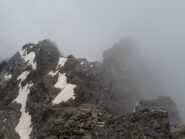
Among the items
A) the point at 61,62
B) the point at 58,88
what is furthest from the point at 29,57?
the point at 58,88

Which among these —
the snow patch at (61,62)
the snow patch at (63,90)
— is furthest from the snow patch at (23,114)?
the snow patch at (61,62)

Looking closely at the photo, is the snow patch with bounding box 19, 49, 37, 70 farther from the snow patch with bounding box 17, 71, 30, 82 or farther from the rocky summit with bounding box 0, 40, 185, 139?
the snow patch with bounding box 17, 71, 30, 82

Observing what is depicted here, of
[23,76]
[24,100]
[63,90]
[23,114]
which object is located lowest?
[23,114]

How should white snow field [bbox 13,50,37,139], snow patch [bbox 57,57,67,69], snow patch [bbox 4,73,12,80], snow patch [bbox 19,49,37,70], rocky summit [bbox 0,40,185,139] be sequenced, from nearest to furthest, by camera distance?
rocky summit [bbox 0,40,185,139]
white snow field [bbox 13,50,37,139]
snow patch [bbox 57,57,67,69]
snow patch [bbox 19,49,37,70]
snow patch [bbox 4,73,12,80]

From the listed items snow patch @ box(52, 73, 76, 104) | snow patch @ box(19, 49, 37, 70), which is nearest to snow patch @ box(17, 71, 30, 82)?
snow patch @ box(19, 49, 37, 70)

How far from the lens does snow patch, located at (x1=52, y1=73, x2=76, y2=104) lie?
145125mm

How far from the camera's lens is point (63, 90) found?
15238 cm

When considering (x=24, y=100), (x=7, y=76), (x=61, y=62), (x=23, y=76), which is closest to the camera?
(x=24, y=100)

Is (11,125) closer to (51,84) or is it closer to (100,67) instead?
(51,84)

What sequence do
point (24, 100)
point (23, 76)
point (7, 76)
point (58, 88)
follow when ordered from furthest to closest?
1. point (7, 76)
2. point (23, 76)
3. point (24, 100)
4. point (58, 88)

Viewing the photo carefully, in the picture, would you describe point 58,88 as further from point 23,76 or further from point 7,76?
point 7,76

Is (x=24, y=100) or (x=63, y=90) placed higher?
(x=63, y=90)

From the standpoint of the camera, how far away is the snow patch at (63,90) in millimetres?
145125

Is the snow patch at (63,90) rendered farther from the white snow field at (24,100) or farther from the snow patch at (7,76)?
the snow patch at (7,76)
